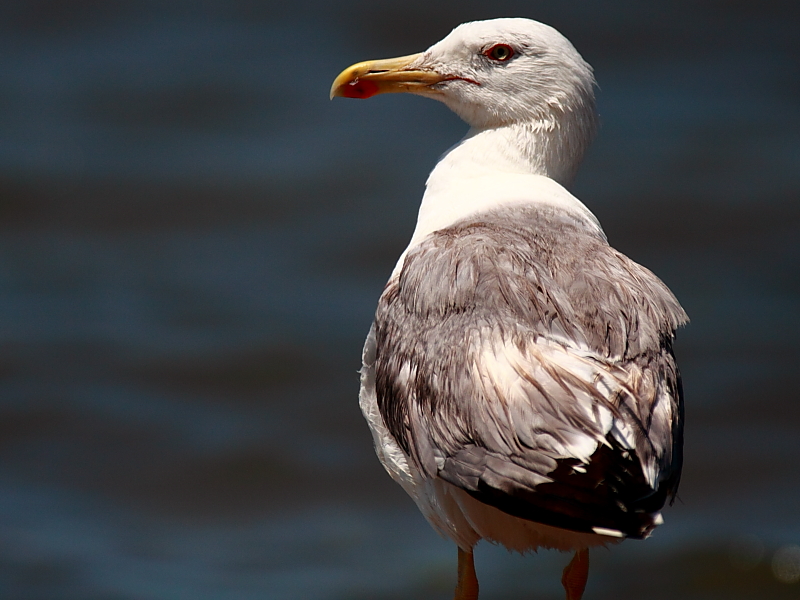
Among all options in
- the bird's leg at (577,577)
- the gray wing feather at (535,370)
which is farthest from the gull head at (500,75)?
the bird's leg at (577,577)

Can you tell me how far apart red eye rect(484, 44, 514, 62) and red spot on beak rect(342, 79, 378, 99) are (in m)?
0.48

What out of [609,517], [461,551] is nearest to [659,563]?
[461,551]

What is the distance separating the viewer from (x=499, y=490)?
9.55 ft

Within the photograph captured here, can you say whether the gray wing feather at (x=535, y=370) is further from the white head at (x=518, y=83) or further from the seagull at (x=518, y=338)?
the white head at (x=518, y=83)

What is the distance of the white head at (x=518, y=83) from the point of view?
164 inches

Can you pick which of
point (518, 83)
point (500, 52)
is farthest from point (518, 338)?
point (500, 52)

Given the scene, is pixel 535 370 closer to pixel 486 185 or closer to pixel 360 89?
pixel 486 185

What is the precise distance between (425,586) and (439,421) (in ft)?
12.5

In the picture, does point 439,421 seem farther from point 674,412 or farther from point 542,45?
point 542,45

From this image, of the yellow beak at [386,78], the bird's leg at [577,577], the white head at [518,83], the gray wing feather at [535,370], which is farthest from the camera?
the yellow beak at [386,78]

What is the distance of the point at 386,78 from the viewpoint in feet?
14.1

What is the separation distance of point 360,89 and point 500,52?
23.2 inches

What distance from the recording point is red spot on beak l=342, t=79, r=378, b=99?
171 inches

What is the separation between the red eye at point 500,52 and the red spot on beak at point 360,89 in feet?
1.58
